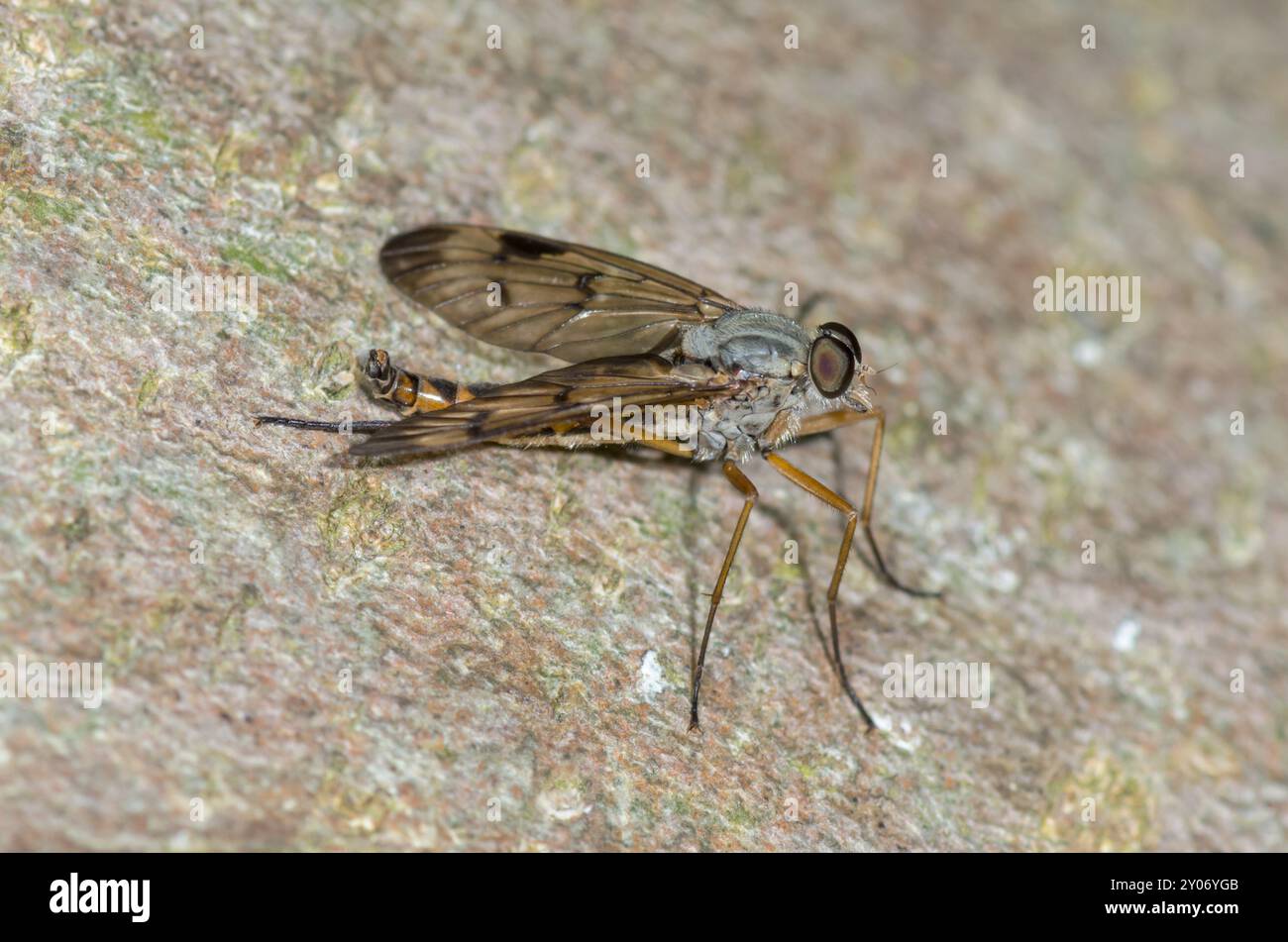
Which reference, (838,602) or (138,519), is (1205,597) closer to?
(838,602)

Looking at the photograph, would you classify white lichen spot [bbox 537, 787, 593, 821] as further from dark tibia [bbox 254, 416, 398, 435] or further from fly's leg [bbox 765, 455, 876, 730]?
dark tibia [bbox 254, 416, 398, 435]

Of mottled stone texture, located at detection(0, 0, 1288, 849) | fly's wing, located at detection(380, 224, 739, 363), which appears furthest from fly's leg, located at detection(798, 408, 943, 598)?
fly's wing, located at detection(380, 224, 739, 363)

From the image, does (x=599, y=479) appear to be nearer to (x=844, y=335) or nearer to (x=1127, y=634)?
(x=844, y=335)

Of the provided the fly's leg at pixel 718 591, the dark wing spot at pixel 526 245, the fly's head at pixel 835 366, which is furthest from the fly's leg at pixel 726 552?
the dark wing spot at pixel 526 245

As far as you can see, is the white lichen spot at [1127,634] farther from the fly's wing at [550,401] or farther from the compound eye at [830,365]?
the fly's wing at [550,401]

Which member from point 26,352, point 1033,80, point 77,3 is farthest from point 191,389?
point 1033,80

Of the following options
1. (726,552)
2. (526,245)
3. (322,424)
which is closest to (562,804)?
(726,552)
